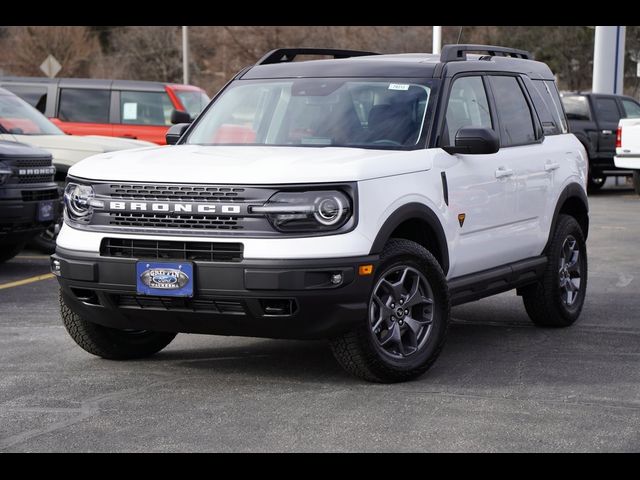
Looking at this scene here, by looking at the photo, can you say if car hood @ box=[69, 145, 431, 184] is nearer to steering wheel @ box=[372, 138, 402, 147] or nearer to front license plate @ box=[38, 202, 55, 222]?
steering wheel @ box=[372, 138, 402, 147]

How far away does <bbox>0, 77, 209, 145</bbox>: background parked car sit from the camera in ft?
60.8

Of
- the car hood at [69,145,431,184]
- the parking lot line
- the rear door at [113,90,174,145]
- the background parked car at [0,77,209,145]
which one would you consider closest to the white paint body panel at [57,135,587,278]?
the car hood at [69,145,431,184]

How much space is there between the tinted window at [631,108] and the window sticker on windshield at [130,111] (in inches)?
413

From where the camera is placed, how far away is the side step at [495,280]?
733 cm

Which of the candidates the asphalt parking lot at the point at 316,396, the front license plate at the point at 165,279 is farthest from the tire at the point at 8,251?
the front license plate at the point at 165,279

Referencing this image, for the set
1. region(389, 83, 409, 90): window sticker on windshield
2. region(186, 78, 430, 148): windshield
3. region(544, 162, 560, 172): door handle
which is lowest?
region(544, 162, 560, 172): door handle

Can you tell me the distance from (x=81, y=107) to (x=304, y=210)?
13.2m

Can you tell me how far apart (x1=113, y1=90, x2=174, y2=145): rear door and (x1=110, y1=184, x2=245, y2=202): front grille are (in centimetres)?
1212

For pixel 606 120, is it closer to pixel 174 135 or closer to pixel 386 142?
pixel 174 135

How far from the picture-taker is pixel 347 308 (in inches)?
244

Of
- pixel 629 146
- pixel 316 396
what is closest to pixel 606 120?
pixel 629 146

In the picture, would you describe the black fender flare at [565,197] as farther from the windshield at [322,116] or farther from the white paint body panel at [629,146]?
the white paint body panel at [629,146]

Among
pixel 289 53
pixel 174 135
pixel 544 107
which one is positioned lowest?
pixel 174 135

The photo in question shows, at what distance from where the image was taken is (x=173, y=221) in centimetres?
632
